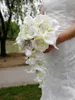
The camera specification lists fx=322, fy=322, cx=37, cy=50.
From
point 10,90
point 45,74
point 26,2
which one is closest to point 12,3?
point 26,2

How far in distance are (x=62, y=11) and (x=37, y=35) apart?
36 cm

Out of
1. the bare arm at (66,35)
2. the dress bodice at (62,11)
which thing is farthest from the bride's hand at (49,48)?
the dress bodice at (62,11)

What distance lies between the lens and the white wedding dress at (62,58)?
8.43 feet

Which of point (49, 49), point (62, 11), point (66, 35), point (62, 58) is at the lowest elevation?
point (62, 58)

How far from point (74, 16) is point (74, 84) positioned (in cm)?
55

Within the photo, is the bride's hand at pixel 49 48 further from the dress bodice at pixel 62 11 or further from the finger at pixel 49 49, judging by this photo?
the dress bodice at pixel 62 11

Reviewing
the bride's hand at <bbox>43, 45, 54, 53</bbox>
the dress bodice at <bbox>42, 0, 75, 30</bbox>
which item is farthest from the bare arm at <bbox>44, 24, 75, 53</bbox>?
the dress bodice at <bbox>42, 0, 75, 30</bbox>

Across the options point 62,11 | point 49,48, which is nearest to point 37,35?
point 49,48

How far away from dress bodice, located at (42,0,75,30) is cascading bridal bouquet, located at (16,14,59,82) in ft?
0.40

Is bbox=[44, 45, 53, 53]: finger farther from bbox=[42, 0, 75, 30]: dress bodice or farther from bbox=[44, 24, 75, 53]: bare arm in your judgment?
bbox=[42, 0, 75, 30]: dress bodice

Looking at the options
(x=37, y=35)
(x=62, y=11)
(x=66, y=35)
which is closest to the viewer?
(x=37, y=35)

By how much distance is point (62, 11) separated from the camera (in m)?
2.58

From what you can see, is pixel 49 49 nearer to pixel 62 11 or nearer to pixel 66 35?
pixel 66 35

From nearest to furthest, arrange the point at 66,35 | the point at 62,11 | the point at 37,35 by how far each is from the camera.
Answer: the point at 37,35, the point at 66,35, the point at 62,11
